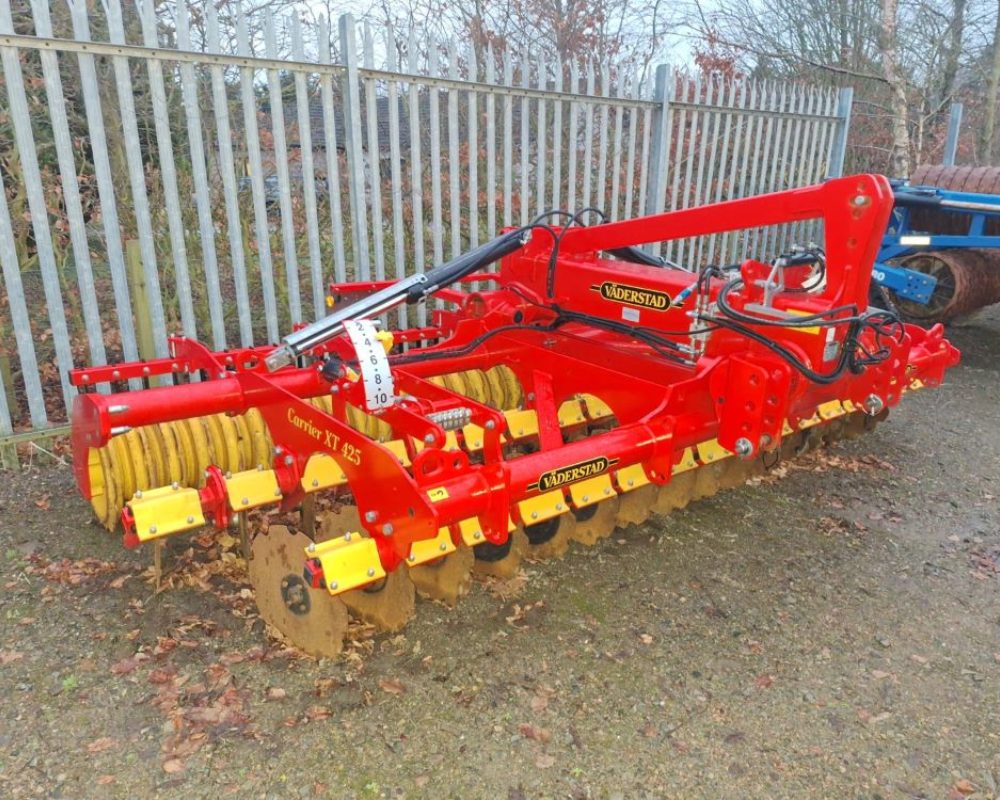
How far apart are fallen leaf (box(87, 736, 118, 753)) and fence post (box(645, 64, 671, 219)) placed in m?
5.44

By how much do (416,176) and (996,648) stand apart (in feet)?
12.9

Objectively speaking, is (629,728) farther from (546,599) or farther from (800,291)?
(800,291)

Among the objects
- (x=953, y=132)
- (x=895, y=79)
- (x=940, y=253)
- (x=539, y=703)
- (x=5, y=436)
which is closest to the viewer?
(x=539, y=703)

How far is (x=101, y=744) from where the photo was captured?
7.88ft

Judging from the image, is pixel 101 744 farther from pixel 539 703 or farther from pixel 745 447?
pixel 745 447

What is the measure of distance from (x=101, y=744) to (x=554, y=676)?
146 centimetres

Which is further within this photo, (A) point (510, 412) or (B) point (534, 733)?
(A) point (510, 412)

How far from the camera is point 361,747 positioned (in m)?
2.41

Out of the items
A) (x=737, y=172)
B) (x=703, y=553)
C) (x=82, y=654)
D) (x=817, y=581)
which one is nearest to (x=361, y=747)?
(x=82, y=654)

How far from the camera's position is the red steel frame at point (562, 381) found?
2496 mm

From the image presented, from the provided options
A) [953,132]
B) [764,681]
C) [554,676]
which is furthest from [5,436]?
[953,132]

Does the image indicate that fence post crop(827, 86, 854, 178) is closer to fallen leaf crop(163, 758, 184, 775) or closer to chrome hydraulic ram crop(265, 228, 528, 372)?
chrome hydraulic ram crop(265, 228, 528, 372)

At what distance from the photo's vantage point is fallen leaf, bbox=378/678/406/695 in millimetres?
2643

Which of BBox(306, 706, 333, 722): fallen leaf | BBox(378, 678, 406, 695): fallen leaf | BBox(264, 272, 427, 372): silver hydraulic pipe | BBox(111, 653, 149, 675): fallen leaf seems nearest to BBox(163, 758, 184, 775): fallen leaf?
BBox(306, 706, 333, 722): fallen leaf
